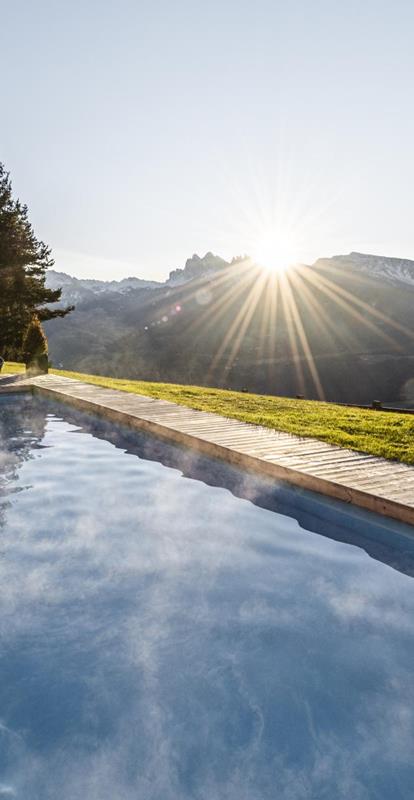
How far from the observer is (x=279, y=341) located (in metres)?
102

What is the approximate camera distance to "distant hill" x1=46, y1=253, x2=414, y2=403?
256ft

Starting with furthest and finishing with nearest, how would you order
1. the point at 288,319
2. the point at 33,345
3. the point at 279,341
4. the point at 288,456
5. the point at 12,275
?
1. the point at 288,319
2. the point at 279,341
3. the point at 12,275
4. the point at 33,345
5. the point at 288,456

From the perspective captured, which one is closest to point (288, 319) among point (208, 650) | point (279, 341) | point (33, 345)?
point (279, 341)

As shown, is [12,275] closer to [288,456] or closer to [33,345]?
[33,345]

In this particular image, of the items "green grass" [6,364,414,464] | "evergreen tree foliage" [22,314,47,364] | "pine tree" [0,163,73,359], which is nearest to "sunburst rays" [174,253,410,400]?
"pine tree" [0,163,73,359]

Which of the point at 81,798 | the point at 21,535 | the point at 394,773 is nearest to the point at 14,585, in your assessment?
the point at 21,535

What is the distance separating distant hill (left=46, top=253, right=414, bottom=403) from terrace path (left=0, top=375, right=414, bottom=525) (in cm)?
6178

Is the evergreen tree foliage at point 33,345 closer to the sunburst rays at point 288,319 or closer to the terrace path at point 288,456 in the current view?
the terrace path at point 288,456

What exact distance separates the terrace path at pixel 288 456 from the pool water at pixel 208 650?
190mm

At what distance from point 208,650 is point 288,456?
3.00m

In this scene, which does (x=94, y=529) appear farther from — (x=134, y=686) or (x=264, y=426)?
(x=264, y=426)

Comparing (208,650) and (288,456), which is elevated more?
(288,456)

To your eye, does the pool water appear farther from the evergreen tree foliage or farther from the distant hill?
the distant hill

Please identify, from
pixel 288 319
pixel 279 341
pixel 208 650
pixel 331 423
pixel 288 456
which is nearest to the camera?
pixel 208 650
